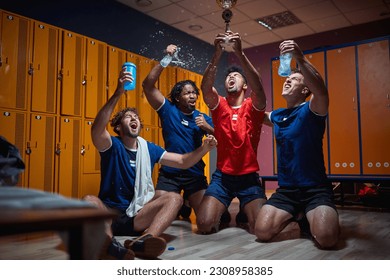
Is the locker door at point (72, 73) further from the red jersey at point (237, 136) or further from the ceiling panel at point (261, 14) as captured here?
the red jersey at point (237, 136)

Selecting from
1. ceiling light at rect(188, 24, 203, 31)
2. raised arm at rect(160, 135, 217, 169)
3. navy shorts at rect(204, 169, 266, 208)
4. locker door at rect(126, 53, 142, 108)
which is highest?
ceiling light at rect(188, 24, 203, 31)

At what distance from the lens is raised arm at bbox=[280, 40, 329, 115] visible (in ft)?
5.58

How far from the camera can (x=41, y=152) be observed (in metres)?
2.68

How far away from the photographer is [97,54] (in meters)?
3.14

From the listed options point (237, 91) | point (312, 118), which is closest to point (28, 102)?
point (237, 91)

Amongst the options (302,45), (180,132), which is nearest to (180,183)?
(180,132)

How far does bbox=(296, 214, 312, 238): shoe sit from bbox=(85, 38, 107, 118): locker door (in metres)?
1.98

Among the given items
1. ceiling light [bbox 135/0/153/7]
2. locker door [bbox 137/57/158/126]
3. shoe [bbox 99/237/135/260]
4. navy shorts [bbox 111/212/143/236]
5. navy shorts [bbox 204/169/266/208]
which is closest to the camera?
shoe [bbox 99/237/135/260]

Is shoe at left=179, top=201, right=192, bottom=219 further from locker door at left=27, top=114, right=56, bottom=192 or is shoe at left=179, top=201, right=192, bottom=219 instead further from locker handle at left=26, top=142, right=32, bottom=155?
locker handle at left=26, top=142, right=32, bottom=155

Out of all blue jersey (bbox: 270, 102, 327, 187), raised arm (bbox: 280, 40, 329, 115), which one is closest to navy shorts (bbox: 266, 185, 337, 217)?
blue jersey (bbox: 270, 102, 327, 187)

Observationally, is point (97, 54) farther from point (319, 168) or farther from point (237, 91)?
point (319, 168)

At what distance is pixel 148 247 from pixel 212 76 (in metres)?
1.12

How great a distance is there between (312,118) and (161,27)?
283cm

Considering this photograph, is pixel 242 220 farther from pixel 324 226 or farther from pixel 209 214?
pixel 324 226
